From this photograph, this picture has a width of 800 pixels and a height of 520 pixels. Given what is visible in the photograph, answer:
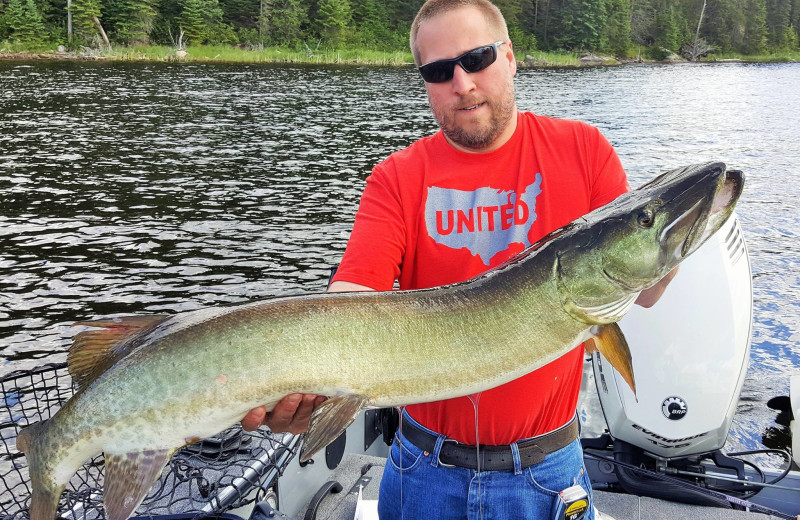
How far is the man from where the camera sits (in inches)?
103

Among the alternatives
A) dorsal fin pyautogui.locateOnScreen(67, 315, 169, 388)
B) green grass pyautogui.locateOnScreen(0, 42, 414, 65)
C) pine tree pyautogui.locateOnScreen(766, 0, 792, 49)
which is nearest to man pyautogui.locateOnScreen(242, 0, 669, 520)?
dorsal fin pyautogui.locateOnScreen(67, 315, 169, 388)

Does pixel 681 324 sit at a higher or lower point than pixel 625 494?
higher

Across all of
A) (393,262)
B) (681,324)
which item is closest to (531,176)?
(393,262)

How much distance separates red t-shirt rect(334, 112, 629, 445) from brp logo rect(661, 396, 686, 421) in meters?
1.75

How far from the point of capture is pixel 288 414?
2.35 metres

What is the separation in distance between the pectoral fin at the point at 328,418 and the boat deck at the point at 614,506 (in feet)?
7.24

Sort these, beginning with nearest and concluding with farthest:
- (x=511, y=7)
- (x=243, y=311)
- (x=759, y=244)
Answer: (x=243, y=311) < (x=759, y=244) < (x=511, y=7)

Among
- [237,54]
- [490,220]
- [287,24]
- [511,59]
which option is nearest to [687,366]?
[490,220]

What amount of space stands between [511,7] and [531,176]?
8133 cm

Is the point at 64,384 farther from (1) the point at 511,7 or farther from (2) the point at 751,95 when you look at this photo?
(1) the point at 511,7

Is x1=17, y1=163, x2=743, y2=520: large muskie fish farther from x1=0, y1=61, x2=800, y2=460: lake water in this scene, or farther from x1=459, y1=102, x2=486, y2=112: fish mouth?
x1=0, y1=61, x2=800, y2=460: lake water

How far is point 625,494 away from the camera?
14.2 ft

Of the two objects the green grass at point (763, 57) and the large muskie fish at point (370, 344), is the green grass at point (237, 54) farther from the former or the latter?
the large muskie fish at point (370, 344)

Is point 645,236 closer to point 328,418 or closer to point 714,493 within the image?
point 328,418
